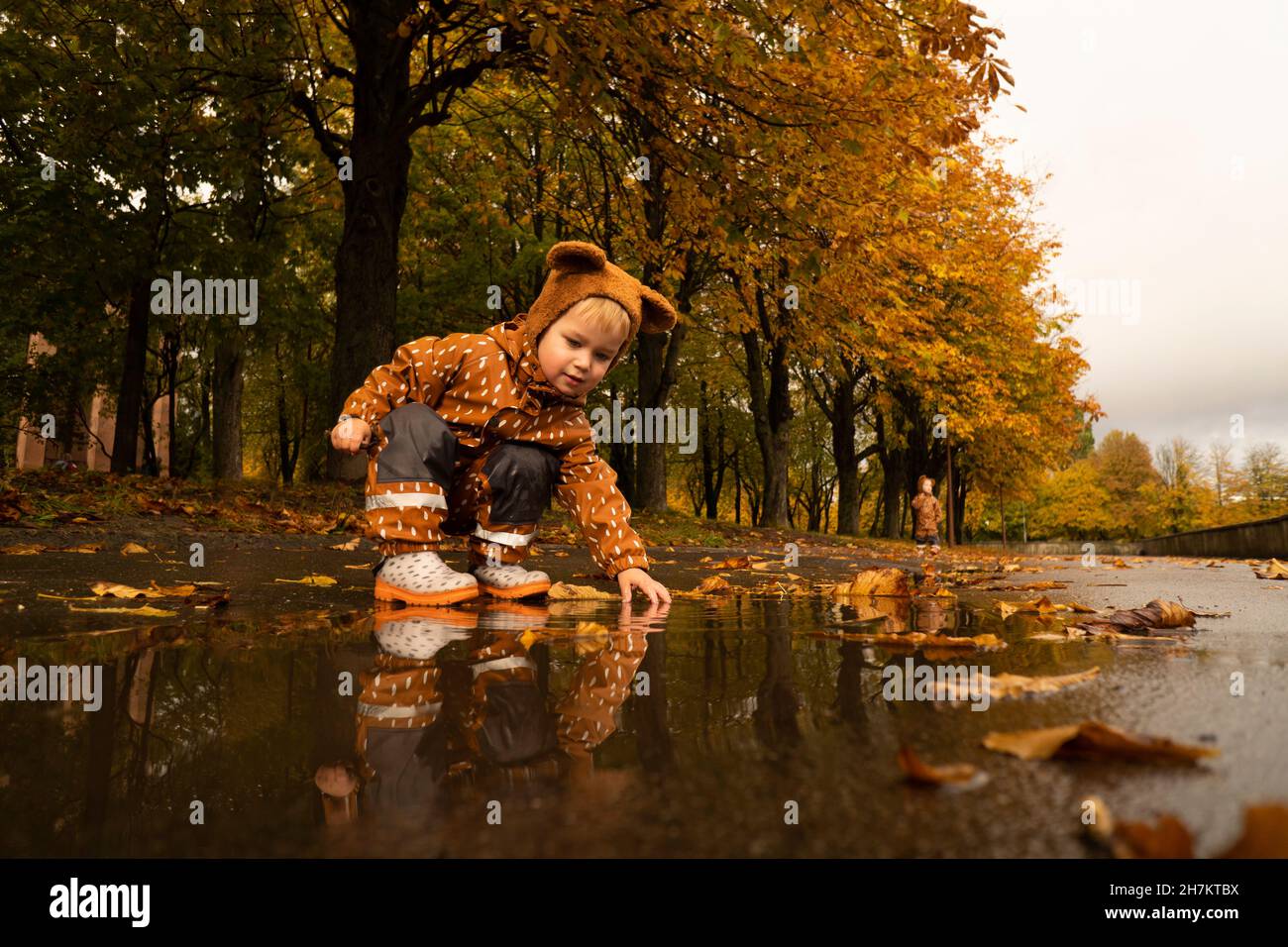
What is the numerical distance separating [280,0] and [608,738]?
11.8 metres

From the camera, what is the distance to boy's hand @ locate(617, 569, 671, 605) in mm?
3189

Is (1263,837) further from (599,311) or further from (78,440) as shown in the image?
(78,440)

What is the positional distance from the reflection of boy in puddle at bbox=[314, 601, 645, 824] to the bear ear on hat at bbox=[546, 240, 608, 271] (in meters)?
1.52

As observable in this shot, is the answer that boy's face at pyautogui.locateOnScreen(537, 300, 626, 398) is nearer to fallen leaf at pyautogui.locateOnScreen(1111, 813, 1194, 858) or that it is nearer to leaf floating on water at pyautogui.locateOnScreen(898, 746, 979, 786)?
leaf floating on water at pyautogui.locateOnScreen(898, 746, 979, 786)

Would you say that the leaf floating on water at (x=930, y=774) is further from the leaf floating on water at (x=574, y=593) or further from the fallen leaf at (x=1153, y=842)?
the leaf floating on water at (x=574, y=593)

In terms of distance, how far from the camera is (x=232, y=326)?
16.3 metres

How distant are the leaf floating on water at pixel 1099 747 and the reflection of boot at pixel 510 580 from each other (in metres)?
2.41

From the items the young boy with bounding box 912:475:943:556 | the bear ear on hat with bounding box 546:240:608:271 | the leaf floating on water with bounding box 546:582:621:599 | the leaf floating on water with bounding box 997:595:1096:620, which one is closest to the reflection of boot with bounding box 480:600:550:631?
the leaf floating on water with bounding box 546:582:621:599

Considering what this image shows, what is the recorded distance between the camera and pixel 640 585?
325 cm

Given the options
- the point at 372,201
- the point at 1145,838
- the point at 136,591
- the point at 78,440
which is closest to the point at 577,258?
the point at 136,591

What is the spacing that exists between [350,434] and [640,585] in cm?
125

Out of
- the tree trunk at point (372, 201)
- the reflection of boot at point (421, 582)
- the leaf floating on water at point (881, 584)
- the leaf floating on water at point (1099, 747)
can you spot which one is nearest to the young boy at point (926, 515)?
the tree trunk at point (372, 201)
